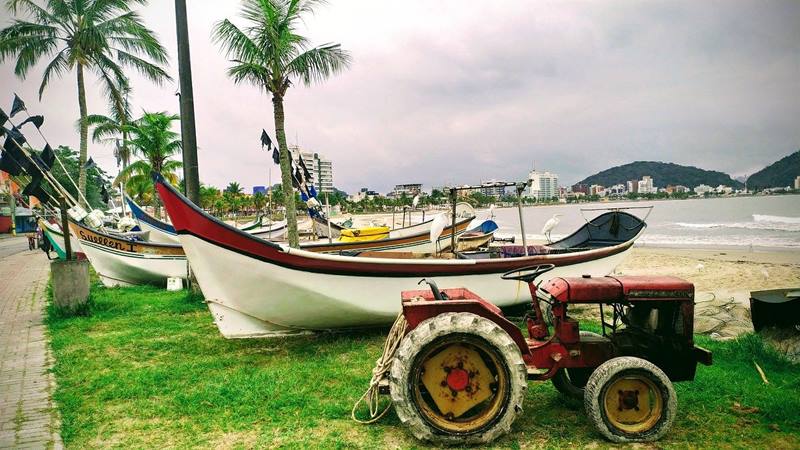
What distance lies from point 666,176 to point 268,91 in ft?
596

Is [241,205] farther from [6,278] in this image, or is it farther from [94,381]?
[94,381]

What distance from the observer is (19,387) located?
4746 mm

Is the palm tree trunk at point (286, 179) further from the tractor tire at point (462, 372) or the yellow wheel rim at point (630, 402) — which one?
the yellow wheel rim at point (630, 402)

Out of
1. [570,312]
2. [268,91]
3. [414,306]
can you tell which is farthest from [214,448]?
[268,91]

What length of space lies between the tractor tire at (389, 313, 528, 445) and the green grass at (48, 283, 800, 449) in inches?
8.2

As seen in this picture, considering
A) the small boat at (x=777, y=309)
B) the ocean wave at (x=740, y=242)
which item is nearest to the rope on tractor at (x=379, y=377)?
the small boat at (x=777, y=309)

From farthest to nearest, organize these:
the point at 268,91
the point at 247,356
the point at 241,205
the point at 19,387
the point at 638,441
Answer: the point at 241,205 → the point at 268,91 → the point at 247,356 → the point at 19,387 → the point at 638,441

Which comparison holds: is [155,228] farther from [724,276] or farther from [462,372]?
[724,276]

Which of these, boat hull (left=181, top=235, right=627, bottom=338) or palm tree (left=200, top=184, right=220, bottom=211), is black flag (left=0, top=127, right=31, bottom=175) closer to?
boat hull (left=181, top=235, right=627, bottom=338)

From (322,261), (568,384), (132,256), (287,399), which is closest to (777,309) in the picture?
(568,384)

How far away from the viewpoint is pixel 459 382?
3.41 meters

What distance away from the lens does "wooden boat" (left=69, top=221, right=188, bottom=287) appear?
→ 11727 mm

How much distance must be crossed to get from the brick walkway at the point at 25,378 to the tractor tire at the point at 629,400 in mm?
4167

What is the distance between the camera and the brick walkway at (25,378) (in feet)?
12.0
